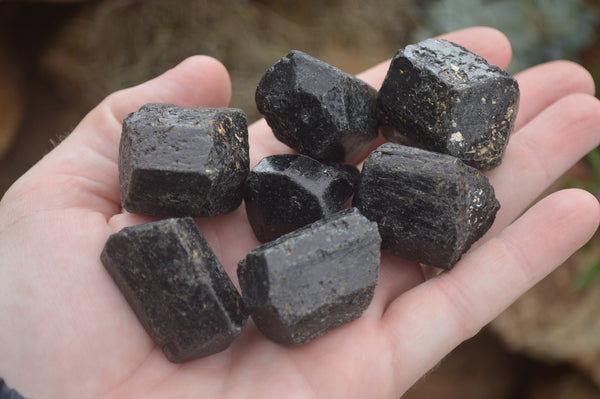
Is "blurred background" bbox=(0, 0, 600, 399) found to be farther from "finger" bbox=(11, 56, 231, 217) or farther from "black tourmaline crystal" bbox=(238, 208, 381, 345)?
"black tourmaline crystal" bbox=(238, 208, 381, 345)

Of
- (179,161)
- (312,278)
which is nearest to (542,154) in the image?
(312,278)

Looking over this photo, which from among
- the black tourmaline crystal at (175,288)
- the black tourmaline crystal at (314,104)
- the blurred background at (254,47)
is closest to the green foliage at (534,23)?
the blurred background at (254,47)

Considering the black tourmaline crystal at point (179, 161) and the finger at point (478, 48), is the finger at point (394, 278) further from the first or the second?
the finger at point (478, 48)

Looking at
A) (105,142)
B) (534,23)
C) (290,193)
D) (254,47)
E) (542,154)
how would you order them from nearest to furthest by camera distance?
(290,193)
(105,142)
(542,154)
(534,23)
(254,47)

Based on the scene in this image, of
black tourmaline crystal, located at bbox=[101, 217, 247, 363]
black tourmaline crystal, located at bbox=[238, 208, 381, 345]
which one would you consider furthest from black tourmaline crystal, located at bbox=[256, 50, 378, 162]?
black tourmaline crystal, located at bbox=[101, 217, 247, 363]

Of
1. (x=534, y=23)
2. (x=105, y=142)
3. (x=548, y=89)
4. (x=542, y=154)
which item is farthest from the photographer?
(x=534, y=23)

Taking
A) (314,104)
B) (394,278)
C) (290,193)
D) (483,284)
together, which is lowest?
(394,278)

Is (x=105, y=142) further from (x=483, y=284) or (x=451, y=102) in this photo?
(x=483, y=284)
